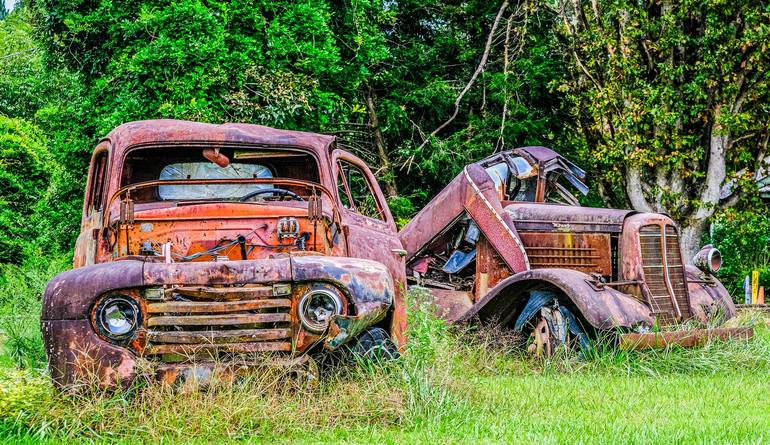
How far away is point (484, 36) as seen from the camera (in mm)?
19922

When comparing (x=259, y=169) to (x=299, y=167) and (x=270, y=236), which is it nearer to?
(x=299, y=167)

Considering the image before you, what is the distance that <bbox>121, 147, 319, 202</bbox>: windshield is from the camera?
712cm

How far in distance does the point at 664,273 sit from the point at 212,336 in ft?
18.7

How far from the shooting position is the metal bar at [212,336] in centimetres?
544

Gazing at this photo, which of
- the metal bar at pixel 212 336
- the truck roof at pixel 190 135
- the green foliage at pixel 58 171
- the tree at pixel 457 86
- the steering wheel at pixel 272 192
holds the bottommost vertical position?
the metal bar at pixel 212 336

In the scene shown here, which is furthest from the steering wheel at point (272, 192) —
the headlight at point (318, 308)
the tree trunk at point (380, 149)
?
the tree trunk at point (380, 149)

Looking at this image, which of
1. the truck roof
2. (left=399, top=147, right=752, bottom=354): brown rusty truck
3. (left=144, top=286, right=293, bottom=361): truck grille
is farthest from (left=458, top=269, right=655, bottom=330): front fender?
(left=144, top=286, right=293, bottom=361): truck grille

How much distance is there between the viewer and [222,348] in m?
5.50

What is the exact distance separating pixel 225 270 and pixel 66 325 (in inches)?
37.5

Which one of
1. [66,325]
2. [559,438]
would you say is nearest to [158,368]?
[66,325]

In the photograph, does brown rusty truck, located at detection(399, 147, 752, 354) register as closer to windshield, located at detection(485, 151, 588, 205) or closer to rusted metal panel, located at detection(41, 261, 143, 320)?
windshield, located at detection(485, 151, 588, 205)

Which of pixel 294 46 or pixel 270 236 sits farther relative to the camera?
pixel 294 46

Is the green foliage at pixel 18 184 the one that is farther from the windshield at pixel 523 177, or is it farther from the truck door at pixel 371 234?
the truck door at pixel 371 234

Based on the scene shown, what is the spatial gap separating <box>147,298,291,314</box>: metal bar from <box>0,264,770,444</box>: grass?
0.43 metres
